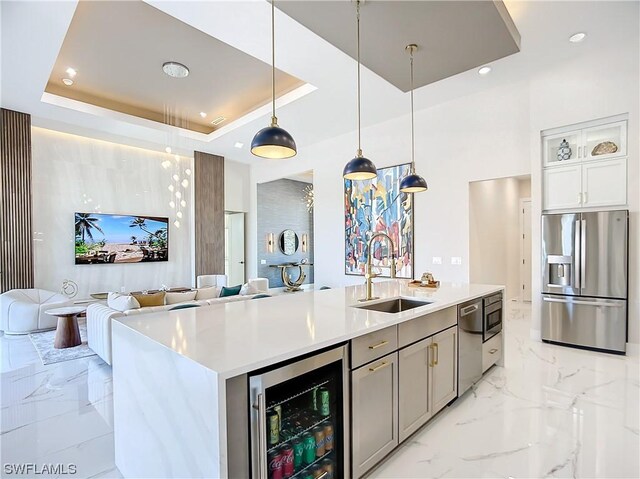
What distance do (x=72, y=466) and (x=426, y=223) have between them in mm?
5147

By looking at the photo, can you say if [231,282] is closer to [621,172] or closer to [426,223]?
[426,223]

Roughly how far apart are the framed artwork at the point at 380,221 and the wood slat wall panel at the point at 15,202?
5.69 meters

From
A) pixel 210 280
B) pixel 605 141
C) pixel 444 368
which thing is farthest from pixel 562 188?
pixel 210 280

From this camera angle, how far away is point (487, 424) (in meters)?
2.41

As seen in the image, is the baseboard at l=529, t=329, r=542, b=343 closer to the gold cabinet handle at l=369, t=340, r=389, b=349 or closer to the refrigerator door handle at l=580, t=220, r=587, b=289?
the refrigerator door handle at l=580, t=220, r=587, b=289

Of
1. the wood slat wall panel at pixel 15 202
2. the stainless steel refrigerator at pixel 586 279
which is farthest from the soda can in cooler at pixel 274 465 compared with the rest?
the wood slat wall panel at pixel 15 202

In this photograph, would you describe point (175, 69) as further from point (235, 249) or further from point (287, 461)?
point (235, 249)

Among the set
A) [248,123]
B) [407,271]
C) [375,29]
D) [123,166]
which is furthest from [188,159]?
[375,29]

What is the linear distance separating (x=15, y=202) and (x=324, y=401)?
21.8 ft

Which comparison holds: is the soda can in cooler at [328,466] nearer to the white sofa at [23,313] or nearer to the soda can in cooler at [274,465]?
the soda can in cooler at [274,465]

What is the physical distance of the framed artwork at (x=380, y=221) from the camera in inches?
229

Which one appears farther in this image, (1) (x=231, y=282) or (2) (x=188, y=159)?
(1) (x=231, y=282)

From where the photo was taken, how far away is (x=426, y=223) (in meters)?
5.58

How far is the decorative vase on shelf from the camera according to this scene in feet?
14.1
